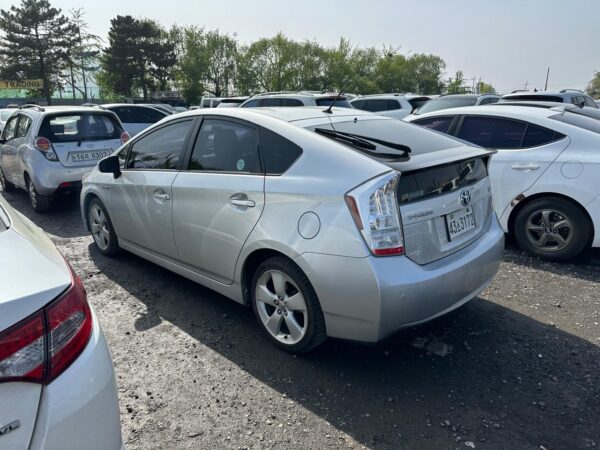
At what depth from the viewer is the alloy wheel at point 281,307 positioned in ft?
9.46

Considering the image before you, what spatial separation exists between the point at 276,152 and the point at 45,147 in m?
5.15

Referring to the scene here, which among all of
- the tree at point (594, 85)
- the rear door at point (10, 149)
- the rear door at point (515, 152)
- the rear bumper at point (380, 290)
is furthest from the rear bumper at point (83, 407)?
the tree at point (594, 85)

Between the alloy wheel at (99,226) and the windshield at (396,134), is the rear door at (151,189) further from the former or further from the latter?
the windshield at (396,134)

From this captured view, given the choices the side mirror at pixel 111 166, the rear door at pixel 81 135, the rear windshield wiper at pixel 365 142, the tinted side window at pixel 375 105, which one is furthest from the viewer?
the tinted side window at pixel 375 105

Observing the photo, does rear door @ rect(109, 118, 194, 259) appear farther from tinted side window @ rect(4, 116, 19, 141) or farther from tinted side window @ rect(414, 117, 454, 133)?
tinted side window @ rect(4, 116, 19, 141)

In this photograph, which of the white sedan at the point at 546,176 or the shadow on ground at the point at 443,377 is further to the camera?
the white sedan at the point at 546,176

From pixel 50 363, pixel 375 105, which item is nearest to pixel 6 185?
pixel 50 363

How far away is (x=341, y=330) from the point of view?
8.83 ft

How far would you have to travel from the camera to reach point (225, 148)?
3.41 m

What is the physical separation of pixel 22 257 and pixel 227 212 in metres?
1.65

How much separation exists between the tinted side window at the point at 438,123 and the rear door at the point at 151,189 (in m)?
3.21

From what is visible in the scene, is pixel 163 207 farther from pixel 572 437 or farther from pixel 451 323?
pixel 572 437

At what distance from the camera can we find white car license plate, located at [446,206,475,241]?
2.82 m

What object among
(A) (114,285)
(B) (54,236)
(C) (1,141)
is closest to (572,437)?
(A) (114,285)
